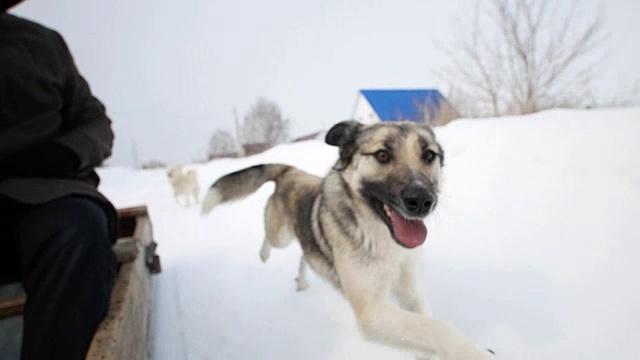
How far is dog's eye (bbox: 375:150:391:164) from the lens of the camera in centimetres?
166

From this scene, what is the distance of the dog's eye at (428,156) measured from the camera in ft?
5.51

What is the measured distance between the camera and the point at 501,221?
279 centimetres

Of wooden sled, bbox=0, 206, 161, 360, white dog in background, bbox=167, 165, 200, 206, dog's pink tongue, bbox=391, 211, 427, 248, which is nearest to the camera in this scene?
wooden sled, bbox=0, 206, 161, 360

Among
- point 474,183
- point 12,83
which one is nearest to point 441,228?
point 474,183

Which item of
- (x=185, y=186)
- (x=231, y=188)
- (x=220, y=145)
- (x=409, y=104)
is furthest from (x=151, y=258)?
(x=220, y=145)

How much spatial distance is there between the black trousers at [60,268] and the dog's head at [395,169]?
3.74ft

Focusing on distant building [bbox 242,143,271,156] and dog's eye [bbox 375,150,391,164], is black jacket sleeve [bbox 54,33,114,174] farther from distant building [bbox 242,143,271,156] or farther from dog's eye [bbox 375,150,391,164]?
distant building [bbox 242,143,271,156]

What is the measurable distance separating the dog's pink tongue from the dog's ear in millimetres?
478

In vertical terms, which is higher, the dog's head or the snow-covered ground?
the dog's head

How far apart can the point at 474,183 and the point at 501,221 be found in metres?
0.97

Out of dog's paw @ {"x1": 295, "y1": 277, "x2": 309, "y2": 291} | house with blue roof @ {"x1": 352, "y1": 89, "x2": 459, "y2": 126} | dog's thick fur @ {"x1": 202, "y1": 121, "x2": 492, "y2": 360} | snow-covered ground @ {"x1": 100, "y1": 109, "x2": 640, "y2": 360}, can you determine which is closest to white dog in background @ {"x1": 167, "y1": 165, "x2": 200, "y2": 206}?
snow-covered ground @ {"x1": 100, "y1": 109, "x2": 640, "y2": 360}

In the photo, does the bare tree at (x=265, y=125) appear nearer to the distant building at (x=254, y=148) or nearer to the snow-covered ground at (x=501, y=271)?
the distant building at (x=254, y=148)

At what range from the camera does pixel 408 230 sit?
4.90ft

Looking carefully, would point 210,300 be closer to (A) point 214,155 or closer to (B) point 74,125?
(B) point 74,125
